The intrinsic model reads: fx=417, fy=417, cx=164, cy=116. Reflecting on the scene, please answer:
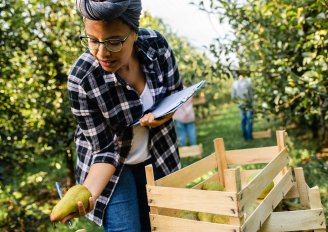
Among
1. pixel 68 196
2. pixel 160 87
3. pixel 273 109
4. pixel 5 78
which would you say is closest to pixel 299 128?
pixel 273 109

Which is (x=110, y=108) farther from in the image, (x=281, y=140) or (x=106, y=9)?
(x=281, y=140)

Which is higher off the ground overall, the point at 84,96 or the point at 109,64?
the point at 109,64

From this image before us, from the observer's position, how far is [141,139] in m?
1.95

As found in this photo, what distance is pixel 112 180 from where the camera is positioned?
1864 millimetres

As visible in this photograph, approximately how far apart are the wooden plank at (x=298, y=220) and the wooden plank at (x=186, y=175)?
42cm

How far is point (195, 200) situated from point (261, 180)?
0.34 metres

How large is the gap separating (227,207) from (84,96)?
→ 767 mm

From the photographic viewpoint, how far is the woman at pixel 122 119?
1.72m

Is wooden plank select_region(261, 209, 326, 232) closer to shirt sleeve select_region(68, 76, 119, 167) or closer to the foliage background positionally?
shirt sleeve select_region(68, 76, 119, 167)

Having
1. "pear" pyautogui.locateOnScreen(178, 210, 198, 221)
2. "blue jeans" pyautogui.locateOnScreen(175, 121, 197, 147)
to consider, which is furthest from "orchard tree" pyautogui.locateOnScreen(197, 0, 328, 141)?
"blue jeans" pyautogui.locateOnScreen(175, 121, 197, 147)

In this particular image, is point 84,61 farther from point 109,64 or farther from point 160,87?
point 160,87

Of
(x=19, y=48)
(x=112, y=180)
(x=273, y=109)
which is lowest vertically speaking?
(x=273, y=109)

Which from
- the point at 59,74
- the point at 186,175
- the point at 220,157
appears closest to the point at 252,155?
the point at 220,157

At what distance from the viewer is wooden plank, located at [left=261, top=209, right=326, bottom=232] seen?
75.6 inches
